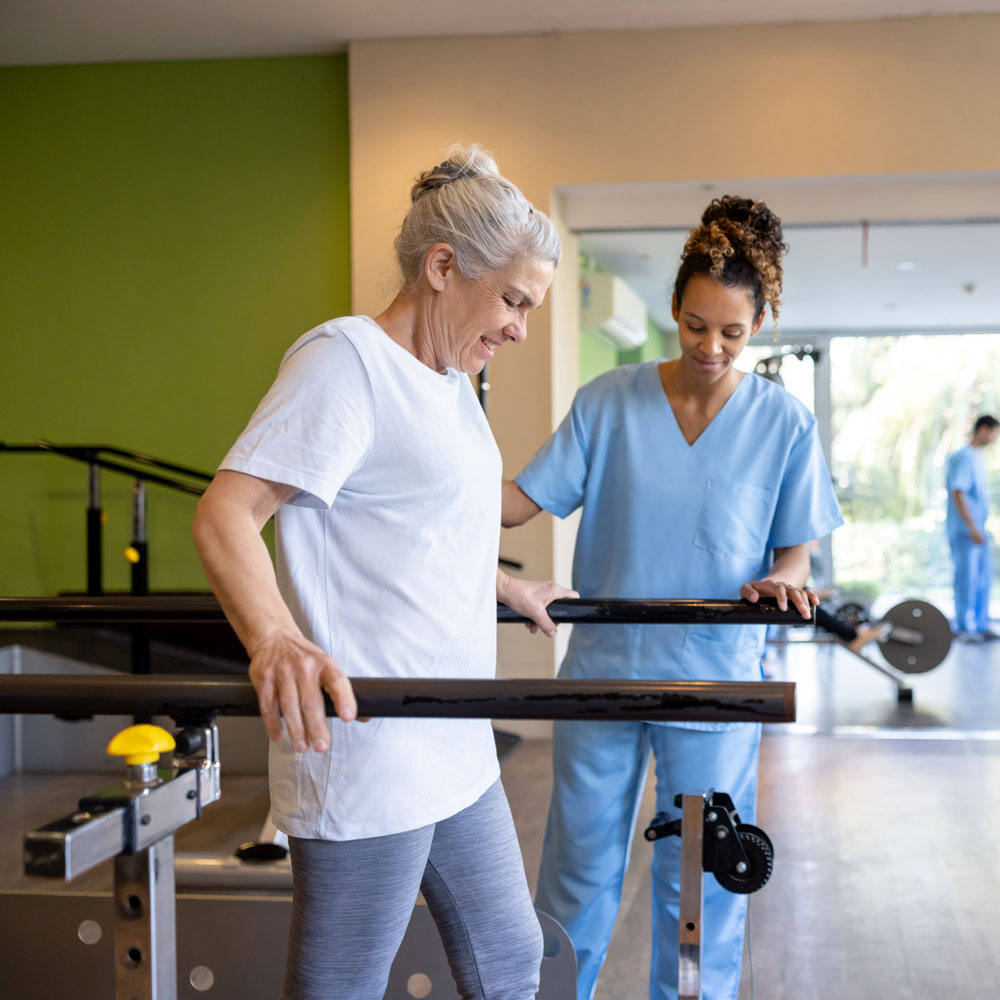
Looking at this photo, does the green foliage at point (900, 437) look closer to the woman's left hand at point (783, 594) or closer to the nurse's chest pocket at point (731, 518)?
the nurse's chest pocket at point (731, 518)

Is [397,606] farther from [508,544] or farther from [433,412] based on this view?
[508,544]

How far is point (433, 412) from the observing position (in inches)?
48.7

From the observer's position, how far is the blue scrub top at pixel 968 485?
635 cm

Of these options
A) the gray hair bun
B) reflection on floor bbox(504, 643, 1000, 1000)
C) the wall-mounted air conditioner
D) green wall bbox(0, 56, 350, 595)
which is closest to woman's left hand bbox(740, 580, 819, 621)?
the gray hair bun

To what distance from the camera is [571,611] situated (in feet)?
5.16

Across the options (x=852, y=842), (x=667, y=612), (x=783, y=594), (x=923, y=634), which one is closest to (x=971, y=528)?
(x=923, y=634)

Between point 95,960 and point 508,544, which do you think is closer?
point 95,960

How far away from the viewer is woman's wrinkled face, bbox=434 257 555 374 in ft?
4.24

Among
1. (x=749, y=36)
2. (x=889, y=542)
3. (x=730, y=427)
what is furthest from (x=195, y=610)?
(x=889, y=542)

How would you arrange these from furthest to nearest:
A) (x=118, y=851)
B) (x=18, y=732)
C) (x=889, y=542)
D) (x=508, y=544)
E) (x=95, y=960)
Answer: (x=889, y=542) < (x=508, y=544) < (x=18, y=732) < (x=95, y=960) < (x=118, y=851)

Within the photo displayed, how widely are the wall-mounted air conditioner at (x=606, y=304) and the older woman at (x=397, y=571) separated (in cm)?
398

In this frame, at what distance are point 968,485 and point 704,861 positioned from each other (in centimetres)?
585

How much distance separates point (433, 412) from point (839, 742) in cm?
399

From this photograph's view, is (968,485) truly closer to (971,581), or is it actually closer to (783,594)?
(971,581)
